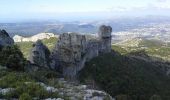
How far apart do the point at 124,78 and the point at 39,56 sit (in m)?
22.9

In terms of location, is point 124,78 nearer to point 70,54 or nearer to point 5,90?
point 70,54

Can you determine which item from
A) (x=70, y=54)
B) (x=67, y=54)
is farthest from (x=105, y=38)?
(x=67, y=54)

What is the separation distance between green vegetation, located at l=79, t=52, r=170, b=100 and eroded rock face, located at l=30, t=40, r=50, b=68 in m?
8.10

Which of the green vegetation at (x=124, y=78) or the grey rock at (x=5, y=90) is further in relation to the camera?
the green vegetation at (x=124, y=78)

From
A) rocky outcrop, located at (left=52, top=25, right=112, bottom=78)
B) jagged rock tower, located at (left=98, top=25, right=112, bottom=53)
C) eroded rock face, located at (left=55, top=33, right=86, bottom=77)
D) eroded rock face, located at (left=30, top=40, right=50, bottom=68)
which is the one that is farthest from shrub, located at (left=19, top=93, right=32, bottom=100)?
jagged rock tower, located at (left=98, top=25, right=112, bottom=53)

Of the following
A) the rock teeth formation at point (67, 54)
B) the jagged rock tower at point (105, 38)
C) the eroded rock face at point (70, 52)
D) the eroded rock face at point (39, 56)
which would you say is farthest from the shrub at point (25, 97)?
the jagged rock tower at point (105, 38)

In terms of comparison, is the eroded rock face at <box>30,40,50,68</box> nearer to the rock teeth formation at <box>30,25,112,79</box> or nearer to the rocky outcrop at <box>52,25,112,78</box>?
the rock teeth formation at <box>30,25,112,79</box>

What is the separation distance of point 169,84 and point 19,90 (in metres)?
57.1

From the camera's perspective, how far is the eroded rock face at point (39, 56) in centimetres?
4142

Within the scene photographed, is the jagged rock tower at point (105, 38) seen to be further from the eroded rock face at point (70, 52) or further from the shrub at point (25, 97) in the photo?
the shrub at point (25, 97)

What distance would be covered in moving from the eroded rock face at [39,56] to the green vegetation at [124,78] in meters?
8.10

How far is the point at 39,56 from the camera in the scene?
138 ft

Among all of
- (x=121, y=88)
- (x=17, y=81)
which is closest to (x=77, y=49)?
(x=121, y=88)

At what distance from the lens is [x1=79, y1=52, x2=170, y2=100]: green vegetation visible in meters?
54.0
